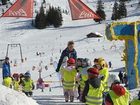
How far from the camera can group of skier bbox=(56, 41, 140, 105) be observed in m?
9.34

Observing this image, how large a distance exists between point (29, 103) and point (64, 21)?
86.2m

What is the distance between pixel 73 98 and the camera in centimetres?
1334

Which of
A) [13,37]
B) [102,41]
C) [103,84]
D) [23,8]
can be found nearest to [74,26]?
[13,37]

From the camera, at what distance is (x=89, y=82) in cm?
1032

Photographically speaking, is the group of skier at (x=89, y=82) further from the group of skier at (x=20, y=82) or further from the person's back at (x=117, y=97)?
the group of skier at (x=20, y=82)

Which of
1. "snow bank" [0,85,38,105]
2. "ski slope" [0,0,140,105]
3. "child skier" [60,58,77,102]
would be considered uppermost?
"snow bank" [0,85,38,105]

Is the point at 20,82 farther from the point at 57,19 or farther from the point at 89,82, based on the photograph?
the point at 57,19

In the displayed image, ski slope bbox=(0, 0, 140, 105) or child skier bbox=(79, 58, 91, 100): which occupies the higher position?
child skier bbox=(79, 58, 91, 100)

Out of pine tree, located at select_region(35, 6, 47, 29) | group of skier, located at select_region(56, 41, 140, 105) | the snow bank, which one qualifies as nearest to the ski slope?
pine tree, located at select_region(35, 6, 47, 29)

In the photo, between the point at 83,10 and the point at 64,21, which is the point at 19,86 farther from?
the point at 64,21

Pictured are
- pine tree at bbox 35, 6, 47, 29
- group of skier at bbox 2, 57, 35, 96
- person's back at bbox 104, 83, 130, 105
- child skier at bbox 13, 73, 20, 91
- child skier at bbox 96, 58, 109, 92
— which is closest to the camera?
person's back at bbox 104, 83, 130, 105

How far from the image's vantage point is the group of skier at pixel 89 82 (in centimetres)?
934

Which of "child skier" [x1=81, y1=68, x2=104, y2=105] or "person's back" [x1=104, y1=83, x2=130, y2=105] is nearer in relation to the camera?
"person's back" [x1=104, y1=83, x2=130, y2=105]

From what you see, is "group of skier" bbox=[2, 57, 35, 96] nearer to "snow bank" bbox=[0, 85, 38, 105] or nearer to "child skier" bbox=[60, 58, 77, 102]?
"child skier" bbox=[60, 58, 77, 102]
